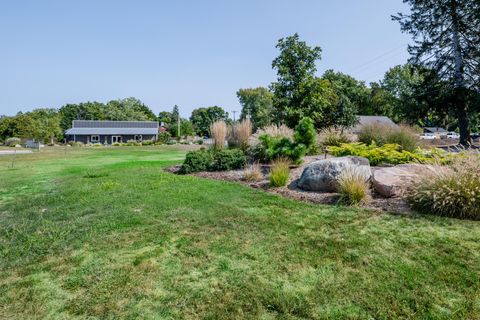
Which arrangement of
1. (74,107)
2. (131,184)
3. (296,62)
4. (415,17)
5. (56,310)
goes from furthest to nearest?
(74,107), (415,17), (296,62), (131,184), (56,310)

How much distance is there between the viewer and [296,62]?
14.8m

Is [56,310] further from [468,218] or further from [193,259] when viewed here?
[468,218]

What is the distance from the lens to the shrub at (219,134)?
32.3ft

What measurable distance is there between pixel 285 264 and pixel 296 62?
44.8ft

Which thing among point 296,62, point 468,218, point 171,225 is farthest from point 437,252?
point 296,62

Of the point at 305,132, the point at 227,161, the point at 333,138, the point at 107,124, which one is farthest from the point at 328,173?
the point at 107,124

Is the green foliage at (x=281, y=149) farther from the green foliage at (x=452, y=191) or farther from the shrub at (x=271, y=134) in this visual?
the green foliage at (x=452, y=191)

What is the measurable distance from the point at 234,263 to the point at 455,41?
18.6 meters

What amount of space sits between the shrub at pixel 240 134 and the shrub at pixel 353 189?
498 cm

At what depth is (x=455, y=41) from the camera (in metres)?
15.4

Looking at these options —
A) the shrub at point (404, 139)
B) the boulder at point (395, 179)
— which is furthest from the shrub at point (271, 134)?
the boulder at point (395, 179)

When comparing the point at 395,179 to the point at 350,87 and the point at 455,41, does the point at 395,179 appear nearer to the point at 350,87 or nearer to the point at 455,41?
the point at 455,41

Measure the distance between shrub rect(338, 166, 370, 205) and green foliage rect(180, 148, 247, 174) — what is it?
3717mm

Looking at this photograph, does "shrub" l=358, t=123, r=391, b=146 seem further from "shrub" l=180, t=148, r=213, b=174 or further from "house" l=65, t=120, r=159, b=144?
"house" l=65, t=120, r=159, b=144
